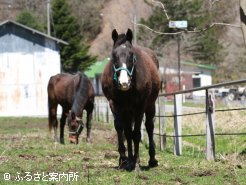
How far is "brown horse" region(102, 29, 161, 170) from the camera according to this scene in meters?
6.91

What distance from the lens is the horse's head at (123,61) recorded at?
665cm

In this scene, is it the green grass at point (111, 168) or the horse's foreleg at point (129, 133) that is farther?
the horse's foreleg at point (129, 133)

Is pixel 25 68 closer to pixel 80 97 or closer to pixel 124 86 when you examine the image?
pixel 80 97

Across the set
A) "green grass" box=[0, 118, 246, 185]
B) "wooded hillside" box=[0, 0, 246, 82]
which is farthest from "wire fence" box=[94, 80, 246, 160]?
"wooded hillside" box=[0, 0, 246, 82]

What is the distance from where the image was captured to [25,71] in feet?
126

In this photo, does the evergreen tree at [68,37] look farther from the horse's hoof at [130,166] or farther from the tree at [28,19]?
the horse's hoof at [130,166]

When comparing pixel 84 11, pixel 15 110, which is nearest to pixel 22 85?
pixel 15 110

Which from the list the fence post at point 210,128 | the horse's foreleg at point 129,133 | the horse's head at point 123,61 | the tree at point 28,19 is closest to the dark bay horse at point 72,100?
the fence post at point 210,128

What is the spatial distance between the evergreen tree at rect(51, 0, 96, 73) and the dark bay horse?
1735 inches

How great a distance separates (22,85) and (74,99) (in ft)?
79.8

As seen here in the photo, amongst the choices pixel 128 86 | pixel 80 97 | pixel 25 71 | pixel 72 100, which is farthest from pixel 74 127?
pixel 25 71

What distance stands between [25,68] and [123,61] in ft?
106

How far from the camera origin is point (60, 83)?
1627 centimetres

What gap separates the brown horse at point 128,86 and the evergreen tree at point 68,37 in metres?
52.9
